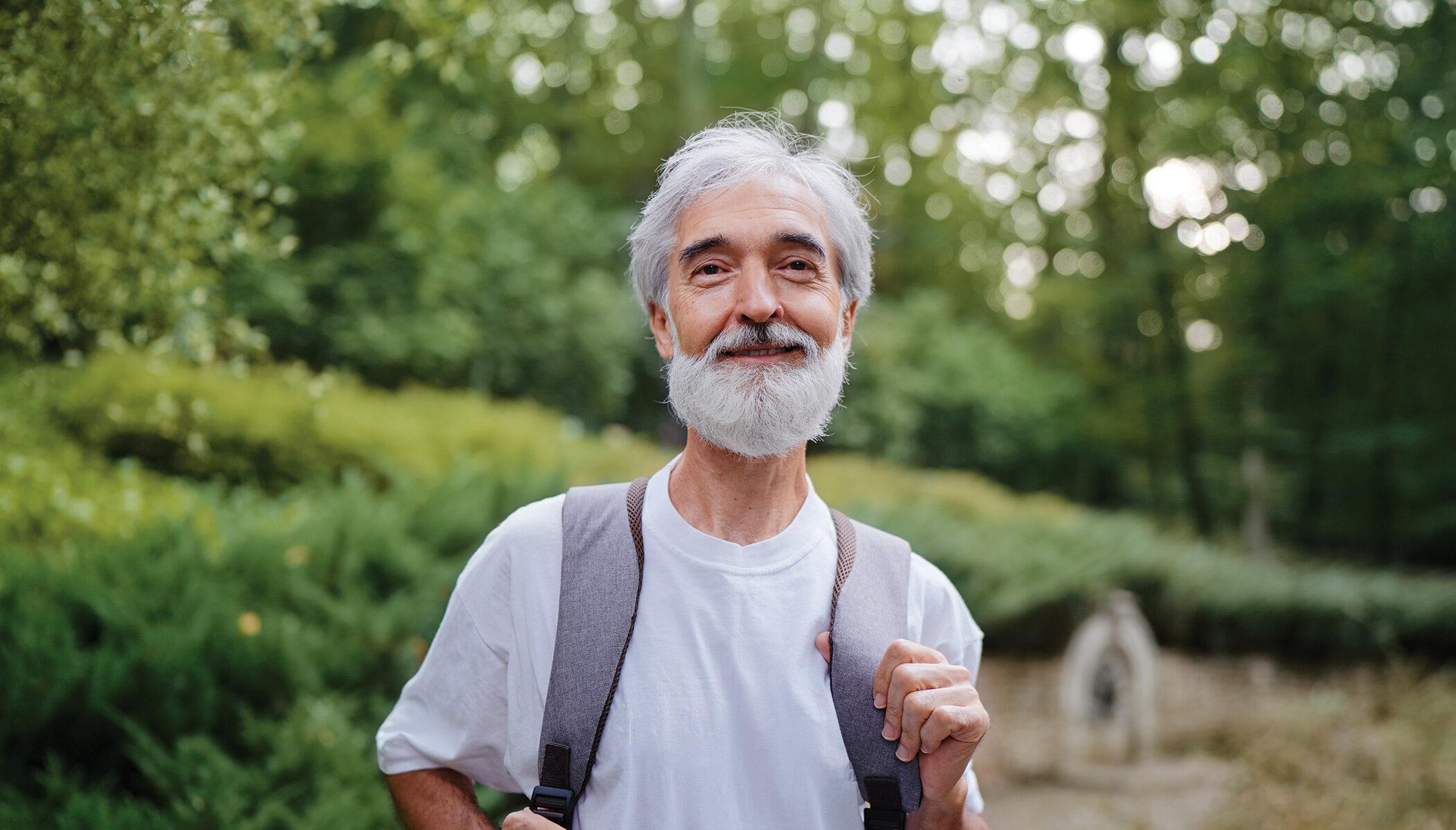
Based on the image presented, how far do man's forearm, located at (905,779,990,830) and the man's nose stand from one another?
2.89 feet

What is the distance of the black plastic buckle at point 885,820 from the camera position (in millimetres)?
1633

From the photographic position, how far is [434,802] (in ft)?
5.87

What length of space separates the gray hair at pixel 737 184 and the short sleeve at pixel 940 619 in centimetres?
57

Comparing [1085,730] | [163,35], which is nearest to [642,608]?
[163,35]

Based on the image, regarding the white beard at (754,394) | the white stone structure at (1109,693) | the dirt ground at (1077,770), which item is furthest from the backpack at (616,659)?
the white stone structure at (1109,693)

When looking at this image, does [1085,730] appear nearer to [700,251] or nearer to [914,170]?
[700,251]

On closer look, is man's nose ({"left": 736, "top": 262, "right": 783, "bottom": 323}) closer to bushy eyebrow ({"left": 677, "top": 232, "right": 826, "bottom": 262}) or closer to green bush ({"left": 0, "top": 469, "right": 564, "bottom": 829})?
bushy eyebrow ({"left": 677, "top": 232, "right": 826, "bottom": 262})

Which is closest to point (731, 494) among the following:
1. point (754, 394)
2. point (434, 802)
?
point (754, 394)

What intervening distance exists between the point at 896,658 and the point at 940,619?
331 millimetres

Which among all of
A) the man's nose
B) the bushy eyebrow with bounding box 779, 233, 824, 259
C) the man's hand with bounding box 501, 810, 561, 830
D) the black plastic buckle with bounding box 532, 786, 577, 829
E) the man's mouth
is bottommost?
the man's hand with bounding box 501, 810, 561, 830

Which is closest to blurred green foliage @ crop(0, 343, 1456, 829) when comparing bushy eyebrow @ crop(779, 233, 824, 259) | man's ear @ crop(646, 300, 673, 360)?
man's ear @ crop(646, 300, 673, 360)

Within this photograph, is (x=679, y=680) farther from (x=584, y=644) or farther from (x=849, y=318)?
(x=849, y=318)

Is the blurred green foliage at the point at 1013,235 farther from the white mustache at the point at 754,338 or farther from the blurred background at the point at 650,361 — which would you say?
the white mustache at the point at 754,338

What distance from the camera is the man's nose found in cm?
179
